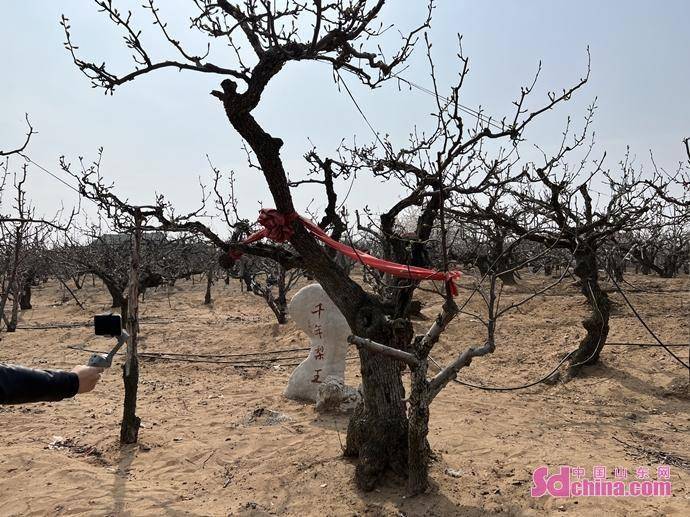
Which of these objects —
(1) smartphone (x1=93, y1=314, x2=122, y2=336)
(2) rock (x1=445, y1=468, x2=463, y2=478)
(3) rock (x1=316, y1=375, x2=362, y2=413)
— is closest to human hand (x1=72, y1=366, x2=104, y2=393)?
(1) smartphone (x1=93, y1=314, x2=122, y2=336)

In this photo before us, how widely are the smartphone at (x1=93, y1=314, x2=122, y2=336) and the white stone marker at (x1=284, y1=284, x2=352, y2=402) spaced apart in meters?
4.18

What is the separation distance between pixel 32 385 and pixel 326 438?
3.78 metres

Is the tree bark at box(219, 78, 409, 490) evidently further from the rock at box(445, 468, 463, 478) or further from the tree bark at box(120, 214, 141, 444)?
the tree bark at box(120, 214, 141, 444)

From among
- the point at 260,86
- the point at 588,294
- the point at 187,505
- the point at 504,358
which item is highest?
the point at 260,86

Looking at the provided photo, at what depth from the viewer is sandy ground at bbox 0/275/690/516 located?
372 cm

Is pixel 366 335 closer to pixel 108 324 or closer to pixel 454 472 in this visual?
pixel 454 472

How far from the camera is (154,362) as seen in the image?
898 centimetres

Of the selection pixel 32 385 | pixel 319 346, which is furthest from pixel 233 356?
pixel 32 385

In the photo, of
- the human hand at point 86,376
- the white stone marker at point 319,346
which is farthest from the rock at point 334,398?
the human hand at point 86,376

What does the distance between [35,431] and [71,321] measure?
9.65m

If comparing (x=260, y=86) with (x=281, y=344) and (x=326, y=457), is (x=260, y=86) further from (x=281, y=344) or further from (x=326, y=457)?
(x=281, y=344)

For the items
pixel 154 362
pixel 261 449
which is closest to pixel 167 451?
pixel 261 449

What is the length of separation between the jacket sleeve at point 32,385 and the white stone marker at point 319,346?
4954 mm

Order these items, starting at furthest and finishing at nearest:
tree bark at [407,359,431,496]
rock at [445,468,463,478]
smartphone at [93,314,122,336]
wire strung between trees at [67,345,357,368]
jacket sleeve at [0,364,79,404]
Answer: wire strung between trees at [67,345,357,368] < rock at [445,468,463,478] < tree bark at [407,359,431,496] < smartphone at [93,314,122,336] < jacket sleeve at [0,364,79,404]
